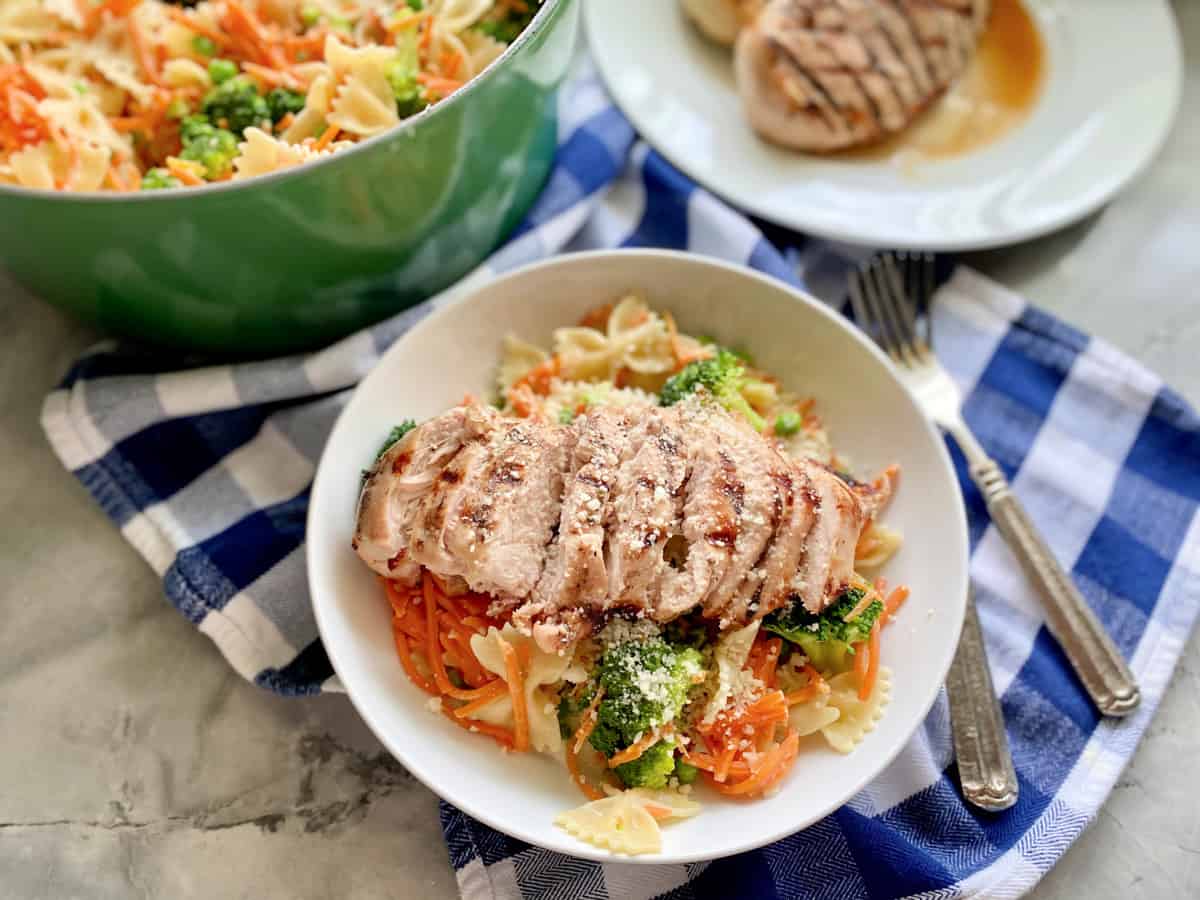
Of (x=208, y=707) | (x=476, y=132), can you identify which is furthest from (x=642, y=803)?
(x=476, y=132)

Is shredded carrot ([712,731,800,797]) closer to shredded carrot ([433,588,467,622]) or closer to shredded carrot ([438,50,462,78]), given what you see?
shredded carrot ([433,588,467,622])

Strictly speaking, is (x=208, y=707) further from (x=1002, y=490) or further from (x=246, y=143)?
(x=1002, y=490)

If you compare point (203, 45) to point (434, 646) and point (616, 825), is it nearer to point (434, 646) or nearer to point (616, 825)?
point (434, 646)

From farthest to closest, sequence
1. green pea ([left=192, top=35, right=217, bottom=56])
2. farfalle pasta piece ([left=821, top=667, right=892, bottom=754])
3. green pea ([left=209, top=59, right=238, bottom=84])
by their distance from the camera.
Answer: green pea ([left=192, top=35, right=217, bottom=56]) < green pea ([left=209, top=59, right=238, bottom=84]) < farfalle pasta piece ([left=821, top=667, right=892, bottom=754])

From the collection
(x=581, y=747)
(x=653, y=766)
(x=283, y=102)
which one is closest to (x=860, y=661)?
(x=653, y=766)

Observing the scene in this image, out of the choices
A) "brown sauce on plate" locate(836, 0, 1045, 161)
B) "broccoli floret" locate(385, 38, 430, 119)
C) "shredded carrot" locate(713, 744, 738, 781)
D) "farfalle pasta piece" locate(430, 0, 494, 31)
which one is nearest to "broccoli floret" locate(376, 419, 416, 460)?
"broccoli floret" locate(385, 38, 430, 119)

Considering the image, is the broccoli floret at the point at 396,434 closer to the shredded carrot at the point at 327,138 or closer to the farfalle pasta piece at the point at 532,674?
the farfalle pasta piece at the point at 532,674

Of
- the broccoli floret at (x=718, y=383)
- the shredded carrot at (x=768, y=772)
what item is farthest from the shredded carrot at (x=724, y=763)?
the broccoli floret at (x=718, y=383)
